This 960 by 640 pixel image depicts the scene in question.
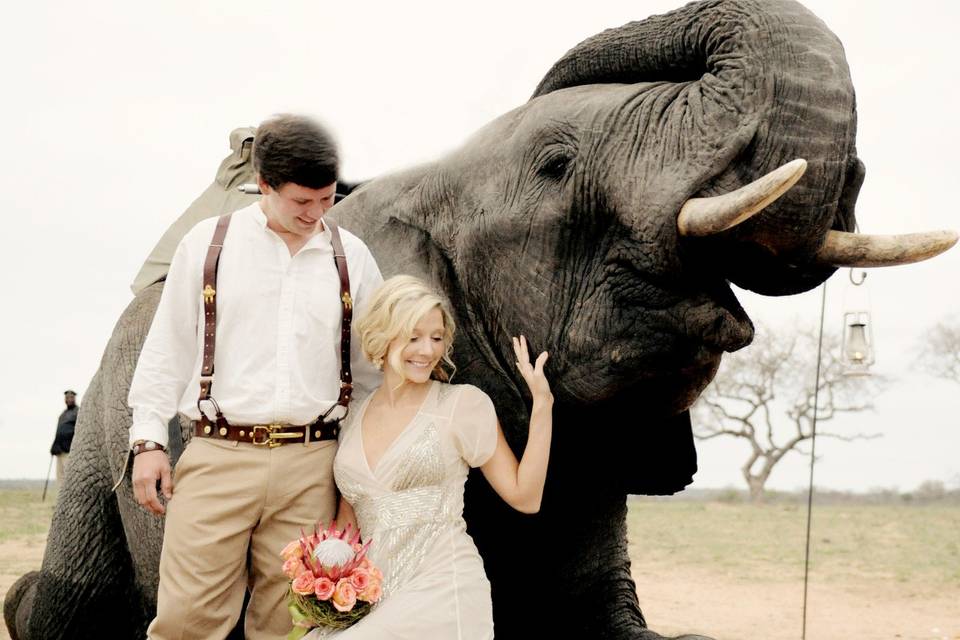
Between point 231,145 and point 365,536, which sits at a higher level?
point 231,145

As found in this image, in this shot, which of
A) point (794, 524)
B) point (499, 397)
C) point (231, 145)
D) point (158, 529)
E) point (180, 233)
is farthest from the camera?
point (794, 524)

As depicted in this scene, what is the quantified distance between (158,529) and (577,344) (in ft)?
5.31

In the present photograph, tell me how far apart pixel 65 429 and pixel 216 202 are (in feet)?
39.5

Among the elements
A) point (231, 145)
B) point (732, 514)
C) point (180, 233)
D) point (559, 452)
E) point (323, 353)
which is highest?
point (231, 145)

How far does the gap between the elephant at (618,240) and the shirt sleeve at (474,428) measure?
207 millimetres

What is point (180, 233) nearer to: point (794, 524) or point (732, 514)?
point (794, 524)

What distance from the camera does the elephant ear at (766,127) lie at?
2.83 meters

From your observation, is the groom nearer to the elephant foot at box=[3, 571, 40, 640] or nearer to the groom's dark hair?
the groom's dark hair

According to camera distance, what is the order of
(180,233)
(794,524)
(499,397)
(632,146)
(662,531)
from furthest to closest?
(794,524)
(662,531)
(180,233)
(499,397)
(632,146)

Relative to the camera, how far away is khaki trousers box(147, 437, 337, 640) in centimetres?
312

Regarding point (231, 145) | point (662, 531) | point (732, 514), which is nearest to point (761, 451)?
point (732, 514)

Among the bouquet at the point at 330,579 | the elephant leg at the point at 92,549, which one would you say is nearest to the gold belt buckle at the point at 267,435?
the bouquet at the point at 330,579

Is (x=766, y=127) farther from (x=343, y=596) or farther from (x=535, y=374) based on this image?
(x=343, y=596)

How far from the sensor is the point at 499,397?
3482mm
